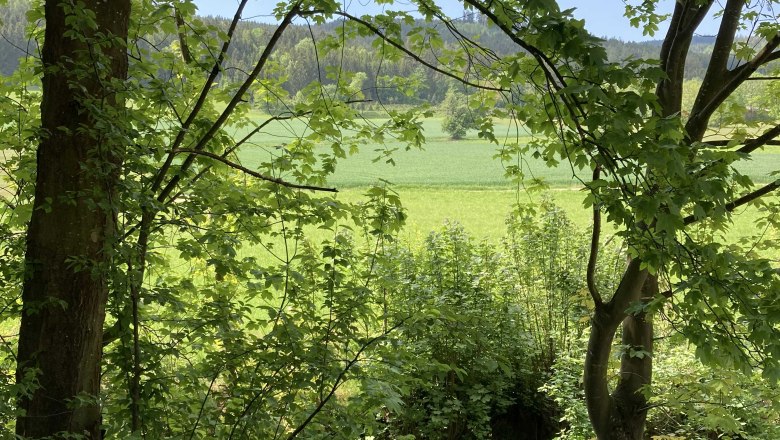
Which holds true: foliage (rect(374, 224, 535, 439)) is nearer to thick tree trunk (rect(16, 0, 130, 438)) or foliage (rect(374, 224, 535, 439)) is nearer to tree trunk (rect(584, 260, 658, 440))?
tree trunk (rect(584, 260, 658, 440))

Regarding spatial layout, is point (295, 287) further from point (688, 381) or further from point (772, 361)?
point (688, 381)

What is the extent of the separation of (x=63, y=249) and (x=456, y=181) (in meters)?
17.1

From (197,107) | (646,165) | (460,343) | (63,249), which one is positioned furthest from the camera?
(460,343)

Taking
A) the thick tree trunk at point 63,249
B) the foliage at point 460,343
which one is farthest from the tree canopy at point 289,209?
the foliage at point 460,343

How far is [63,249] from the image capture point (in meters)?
2.42

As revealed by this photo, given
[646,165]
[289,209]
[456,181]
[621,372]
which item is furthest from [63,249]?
[456,181]

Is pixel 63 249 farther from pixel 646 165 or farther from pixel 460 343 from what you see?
pixel 460 343

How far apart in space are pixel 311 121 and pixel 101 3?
1260mm

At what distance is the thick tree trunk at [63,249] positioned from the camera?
2.37 metres

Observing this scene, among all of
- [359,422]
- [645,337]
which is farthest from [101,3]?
[645,337]

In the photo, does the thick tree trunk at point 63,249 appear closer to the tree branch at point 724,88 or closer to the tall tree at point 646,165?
the tall tree at point 646,165

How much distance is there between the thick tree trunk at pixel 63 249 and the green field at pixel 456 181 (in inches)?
221

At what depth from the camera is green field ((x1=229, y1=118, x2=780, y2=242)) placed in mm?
13039

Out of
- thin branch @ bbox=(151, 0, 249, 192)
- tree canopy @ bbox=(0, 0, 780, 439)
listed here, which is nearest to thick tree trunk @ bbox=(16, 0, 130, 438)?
tree canopy @ bbox=(0, 0, 780, 439)
